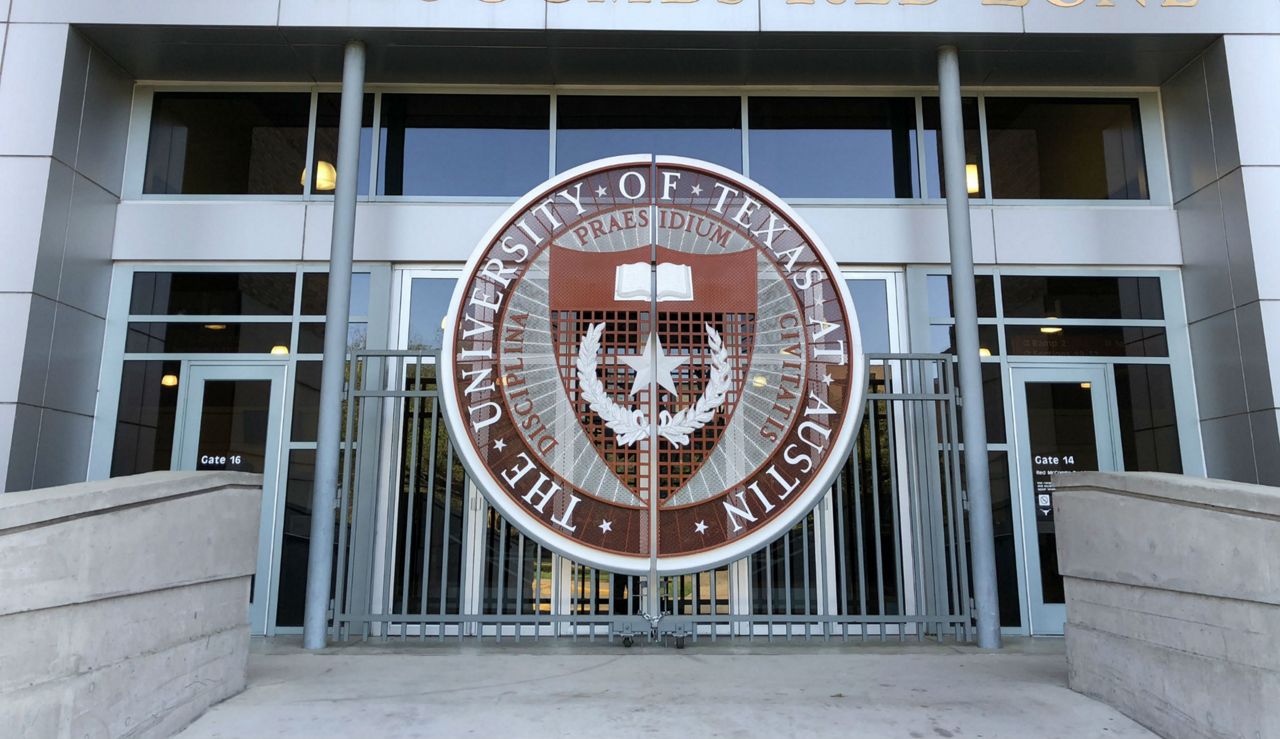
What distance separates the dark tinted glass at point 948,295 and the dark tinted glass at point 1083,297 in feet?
0.37

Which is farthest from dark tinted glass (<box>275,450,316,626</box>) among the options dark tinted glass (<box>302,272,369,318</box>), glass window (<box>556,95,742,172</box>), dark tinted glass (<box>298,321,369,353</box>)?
glass window (<box>556,95,742,172</box>)

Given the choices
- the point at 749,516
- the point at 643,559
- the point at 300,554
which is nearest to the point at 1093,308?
the point at 749,516

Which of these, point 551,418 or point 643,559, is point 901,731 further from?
point 551,418

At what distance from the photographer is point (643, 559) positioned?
596 centimetres

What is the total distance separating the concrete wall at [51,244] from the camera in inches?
236

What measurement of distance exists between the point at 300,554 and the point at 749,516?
3.50 m

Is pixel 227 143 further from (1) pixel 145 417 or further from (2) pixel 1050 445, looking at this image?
(2) pixel 1050 445

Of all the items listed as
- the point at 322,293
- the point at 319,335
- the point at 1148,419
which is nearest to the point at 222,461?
the point at 319,335

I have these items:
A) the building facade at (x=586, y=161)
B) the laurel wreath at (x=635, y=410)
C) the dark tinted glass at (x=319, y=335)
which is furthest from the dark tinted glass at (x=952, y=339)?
the dark tinted glass at (x=319, y=335)

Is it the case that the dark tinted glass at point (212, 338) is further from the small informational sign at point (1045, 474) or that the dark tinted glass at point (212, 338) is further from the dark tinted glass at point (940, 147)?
the small informational sign at point (1045, 474)

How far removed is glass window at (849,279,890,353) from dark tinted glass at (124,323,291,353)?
4.72 metres

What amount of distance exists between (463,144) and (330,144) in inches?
45.7

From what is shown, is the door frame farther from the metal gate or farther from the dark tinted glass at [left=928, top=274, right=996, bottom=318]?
the dark tinted glass at [left=928, top=274, right=996, bottom=318]

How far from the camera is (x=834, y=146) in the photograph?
24.0 feet
